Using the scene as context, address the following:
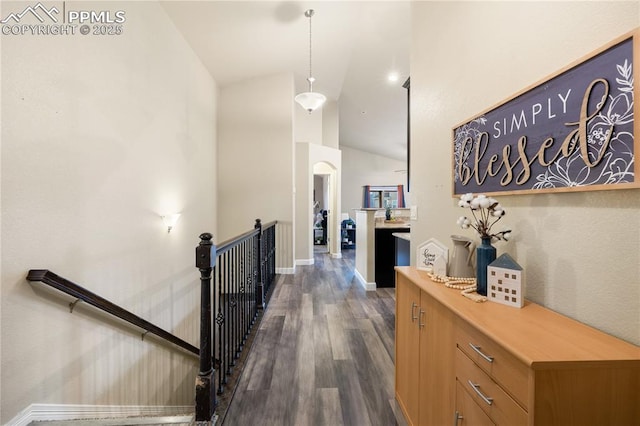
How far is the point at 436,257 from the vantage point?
1.61m

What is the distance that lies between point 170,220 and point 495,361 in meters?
3.36

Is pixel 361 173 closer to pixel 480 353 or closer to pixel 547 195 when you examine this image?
pixel 547 195

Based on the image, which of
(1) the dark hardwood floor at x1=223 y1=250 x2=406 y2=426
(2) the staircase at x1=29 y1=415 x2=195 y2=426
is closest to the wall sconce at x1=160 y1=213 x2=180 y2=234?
(1) the dark hardwood floor at x1=223 y1=250 x2=406 y2=426

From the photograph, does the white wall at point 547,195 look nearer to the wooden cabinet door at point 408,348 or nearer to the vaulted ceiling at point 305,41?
the wooden cabinet door at point 408,348

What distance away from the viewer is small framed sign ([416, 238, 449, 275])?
5.12 feet

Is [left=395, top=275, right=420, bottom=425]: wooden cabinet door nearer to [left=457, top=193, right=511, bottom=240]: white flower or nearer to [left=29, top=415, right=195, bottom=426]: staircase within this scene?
[left=457, top=193, right=511, bottom=240]: white flower

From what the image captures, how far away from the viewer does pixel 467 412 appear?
3.31ft

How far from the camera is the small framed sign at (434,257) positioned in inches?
61.5

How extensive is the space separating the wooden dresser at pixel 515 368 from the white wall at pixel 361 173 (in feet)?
28.8

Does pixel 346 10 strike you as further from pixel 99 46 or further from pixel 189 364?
pixel 189 364

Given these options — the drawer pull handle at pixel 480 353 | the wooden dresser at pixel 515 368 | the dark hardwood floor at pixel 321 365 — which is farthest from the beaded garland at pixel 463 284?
the dark hardwood floor at pixel 321 365

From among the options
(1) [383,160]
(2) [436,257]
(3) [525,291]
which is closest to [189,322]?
(2) [436,257]

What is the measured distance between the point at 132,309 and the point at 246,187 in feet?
9.86

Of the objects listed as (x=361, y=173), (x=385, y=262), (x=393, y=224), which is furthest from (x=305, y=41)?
(x=361, y=173)
